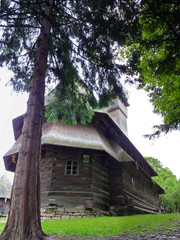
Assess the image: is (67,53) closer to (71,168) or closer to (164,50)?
(164,50)

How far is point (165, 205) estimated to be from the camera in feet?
126

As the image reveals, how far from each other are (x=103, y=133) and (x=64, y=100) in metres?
6.95

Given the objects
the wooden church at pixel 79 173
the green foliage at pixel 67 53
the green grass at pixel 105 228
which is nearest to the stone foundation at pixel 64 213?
the wooden church at pixel 79 173

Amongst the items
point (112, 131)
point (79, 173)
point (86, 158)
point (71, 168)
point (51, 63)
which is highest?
point (51, 63)

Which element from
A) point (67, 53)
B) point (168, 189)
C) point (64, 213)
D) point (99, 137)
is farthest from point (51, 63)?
point (168, 189)

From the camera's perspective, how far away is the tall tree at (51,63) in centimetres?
444

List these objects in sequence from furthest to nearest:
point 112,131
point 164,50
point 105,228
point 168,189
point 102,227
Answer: point 168,189 < point 112,131 < point 102,227 < point 105,228 < point 164,50

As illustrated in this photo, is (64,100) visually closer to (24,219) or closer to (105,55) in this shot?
(105,55)

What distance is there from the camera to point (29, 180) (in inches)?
180

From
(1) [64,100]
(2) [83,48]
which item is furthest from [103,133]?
(2) [83,48]

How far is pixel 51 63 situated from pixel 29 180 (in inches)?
232

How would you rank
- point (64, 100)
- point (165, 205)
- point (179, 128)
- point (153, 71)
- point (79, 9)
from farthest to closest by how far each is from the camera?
point (165, 205), point (179, 128), point (64, 100), point (79, 9), point (153, 71)

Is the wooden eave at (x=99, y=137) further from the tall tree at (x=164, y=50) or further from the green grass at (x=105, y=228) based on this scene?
the tall tree at (x=164, y=50)

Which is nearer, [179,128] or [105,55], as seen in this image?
[105,55]
